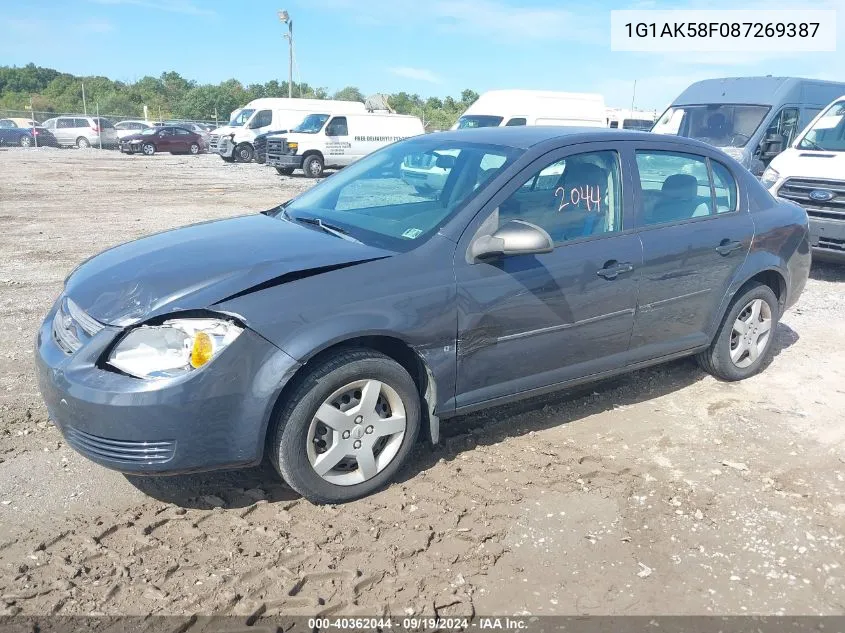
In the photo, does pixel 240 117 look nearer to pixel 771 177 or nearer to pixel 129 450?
pixel 771 177

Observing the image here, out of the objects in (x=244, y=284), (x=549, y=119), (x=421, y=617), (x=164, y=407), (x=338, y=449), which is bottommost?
(x=421, y=617)

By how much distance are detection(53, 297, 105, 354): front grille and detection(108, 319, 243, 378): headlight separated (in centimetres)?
19

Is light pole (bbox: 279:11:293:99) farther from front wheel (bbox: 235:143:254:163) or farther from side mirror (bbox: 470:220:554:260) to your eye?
side mirror (bbox: 470:220:554:260)

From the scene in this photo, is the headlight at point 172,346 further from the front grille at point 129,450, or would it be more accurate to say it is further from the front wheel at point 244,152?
the front wheel at point 244,152

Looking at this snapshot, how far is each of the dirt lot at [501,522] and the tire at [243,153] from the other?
78.7 ft

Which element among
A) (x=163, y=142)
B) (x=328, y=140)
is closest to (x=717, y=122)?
(x=328, y=140)

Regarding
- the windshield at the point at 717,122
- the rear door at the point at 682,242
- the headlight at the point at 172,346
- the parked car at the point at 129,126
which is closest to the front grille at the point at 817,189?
the windshield at the point at 717,122

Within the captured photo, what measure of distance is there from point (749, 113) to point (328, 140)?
13.9m

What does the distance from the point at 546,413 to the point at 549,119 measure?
600 inches

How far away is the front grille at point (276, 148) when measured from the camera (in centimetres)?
2189

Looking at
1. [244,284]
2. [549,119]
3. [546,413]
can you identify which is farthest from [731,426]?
[549,119]

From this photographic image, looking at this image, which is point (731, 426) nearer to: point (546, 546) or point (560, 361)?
point (560, 361)

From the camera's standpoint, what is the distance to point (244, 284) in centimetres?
313

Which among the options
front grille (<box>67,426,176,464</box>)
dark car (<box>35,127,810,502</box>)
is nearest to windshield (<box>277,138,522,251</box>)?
dark car (<box>35,127,810,502</box>)
